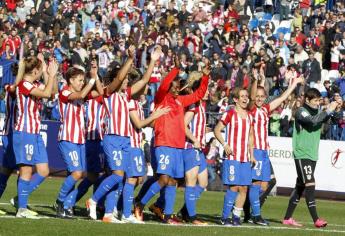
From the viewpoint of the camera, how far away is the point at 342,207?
27.5 metres

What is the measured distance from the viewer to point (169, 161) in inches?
752

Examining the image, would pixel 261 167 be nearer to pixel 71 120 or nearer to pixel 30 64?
pixel 71 120

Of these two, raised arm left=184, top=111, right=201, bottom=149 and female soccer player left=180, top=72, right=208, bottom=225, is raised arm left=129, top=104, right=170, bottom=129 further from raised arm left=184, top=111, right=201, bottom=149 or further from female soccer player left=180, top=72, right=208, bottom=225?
female soccer player left=180, top=72, right=208, bottom=225

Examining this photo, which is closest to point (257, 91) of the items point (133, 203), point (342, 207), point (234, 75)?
point (133, 203)

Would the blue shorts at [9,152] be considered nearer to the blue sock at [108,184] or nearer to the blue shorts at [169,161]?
the blue sock at [108,184]

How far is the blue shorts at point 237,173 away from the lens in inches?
773

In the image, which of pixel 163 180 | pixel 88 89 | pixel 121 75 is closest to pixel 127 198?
pixel 163 180

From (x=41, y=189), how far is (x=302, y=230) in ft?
33.9

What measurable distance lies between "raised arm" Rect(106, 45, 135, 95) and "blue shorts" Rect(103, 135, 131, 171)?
29.3 inches

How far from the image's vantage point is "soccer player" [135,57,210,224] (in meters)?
19.2

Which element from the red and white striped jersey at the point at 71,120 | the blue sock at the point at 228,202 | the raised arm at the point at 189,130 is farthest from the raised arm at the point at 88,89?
the blue sock at the point at 228,202

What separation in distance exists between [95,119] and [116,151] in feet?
6.44

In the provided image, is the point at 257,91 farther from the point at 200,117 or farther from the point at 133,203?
the point at 133,203

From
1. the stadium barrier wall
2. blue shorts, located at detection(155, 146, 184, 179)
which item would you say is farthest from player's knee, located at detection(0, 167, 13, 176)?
the stadium barrier wall
